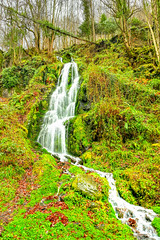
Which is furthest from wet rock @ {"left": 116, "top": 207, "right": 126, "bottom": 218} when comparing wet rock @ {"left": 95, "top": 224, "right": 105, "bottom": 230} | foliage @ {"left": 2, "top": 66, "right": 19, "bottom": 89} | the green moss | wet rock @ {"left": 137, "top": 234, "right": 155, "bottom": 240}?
foliage @ {"left": 2, "top": 66, "right": 19, "bottom": 89}

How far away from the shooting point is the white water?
4.33 metres

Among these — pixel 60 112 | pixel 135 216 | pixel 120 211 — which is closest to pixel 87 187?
pixel 120 211

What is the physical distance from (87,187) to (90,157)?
3.41 m

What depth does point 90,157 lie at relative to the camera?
8148 mm

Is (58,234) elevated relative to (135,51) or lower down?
lower down

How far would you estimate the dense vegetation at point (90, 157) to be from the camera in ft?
12.0

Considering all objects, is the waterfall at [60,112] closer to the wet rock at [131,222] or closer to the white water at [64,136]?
the white water at [64,136]

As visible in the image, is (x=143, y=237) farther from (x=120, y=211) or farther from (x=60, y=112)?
(x=60, y=112)

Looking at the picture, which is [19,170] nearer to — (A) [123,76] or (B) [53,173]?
(B) [53,173]

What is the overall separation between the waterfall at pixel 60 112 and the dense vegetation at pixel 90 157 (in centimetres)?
65

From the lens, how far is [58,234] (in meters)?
3.13

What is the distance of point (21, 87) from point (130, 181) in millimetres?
15517

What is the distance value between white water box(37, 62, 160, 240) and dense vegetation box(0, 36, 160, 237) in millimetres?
334

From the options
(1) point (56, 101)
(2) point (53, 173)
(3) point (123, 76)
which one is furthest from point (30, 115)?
(3) point (123, 76)
